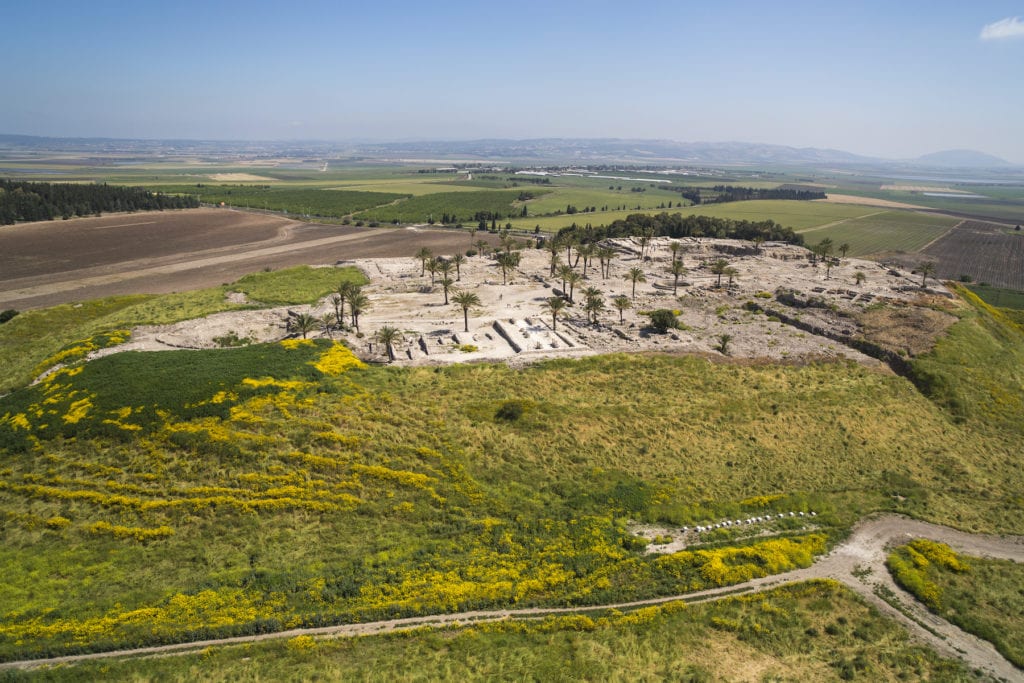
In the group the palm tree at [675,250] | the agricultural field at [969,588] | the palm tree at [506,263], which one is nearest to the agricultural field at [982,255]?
the palm tree at [675,250]

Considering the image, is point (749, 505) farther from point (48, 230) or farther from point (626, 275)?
point (48, 230)

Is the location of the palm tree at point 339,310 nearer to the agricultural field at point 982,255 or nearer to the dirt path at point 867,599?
the dirt path at point 867,599

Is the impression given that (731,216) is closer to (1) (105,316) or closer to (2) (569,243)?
(2) (569,243)

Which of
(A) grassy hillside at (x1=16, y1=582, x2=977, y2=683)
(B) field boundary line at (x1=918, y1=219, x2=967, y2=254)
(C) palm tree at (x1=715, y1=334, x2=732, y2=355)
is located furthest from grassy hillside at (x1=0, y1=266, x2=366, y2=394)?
(B) field boundary line at (x1=918, y1=219, x2=967, y2=254)

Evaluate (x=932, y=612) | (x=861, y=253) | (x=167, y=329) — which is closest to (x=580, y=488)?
(x=932, y=612)

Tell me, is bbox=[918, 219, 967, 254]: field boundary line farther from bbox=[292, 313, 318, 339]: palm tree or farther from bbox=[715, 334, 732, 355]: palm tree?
bbox=[292, 313, 318, 339]: palm tree

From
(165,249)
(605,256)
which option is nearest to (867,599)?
(605,256)
